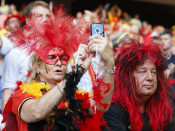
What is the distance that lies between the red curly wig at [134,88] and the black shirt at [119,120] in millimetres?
41

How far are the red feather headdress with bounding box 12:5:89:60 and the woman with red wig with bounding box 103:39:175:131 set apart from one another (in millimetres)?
570

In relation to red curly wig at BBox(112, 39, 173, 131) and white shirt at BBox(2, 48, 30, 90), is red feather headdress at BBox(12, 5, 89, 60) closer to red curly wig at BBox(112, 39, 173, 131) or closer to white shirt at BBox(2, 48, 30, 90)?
red curly wig at BBox(112, 39, 173, 131)

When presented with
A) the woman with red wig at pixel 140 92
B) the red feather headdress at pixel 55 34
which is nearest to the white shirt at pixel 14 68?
the red feather headdress at pixel 55 34

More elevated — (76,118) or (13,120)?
(76,118)

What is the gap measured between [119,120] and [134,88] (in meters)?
0.34

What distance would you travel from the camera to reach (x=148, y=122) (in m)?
2.19

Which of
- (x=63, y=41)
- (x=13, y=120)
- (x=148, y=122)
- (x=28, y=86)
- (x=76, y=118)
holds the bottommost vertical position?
(x=148, y=122)

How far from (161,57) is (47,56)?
113 cm

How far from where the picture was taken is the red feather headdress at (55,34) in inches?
71.2

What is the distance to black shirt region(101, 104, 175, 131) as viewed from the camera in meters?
1.97

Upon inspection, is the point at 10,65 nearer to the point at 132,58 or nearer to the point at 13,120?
the point at 13,120

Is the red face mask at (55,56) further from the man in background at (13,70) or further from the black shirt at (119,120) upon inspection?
the man in background at (13,70)

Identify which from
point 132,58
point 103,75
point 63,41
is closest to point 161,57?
point 132,58

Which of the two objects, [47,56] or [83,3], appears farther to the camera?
[83,3]
